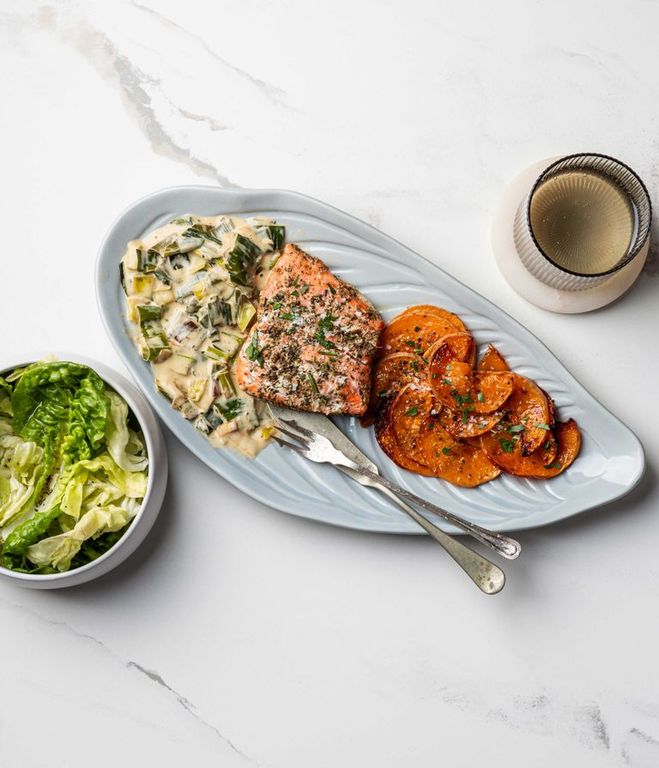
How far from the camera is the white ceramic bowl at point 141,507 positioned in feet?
10.4

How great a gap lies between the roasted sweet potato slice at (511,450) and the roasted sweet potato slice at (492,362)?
0.26m

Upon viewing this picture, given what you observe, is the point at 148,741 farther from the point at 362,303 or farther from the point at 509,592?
the point at 362,303

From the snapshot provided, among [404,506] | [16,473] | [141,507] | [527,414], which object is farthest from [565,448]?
[16,473]

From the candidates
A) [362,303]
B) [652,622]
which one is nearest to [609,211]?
[362,303]

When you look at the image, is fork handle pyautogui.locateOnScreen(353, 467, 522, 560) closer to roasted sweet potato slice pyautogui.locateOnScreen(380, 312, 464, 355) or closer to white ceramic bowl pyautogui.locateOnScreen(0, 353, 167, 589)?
roasted sweet potato slice pyautogui.locateOnScreen(380, 312, 464, 355)

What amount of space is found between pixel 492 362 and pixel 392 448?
61 cm

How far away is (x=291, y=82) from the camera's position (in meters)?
3.68

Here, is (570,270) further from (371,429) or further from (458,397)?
(371,429)

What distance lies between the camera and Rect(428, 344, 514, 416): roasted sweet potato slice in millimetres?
3217

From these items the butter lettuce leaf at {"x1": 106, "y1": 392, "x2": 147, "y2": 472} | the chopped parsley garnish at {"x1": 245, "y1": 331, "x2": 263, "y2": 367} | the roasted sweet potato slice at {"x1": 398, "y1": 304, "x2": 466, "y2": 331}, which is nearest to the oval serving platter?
the roasted sweet potato slice at {"x1": 398, "y1": 304, "x2": 466, "y2": 331}

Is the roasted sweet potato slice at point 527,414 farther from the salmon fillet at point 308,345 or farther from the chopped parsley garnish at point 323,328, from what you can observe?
the chopped parsley garnish at point 323,328

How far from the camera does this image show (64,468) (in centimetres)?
329

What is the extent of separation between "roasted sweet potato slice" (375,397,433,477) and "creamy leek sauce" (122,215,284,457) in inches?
26.5

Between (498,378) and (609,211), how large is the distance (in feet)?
3.15
